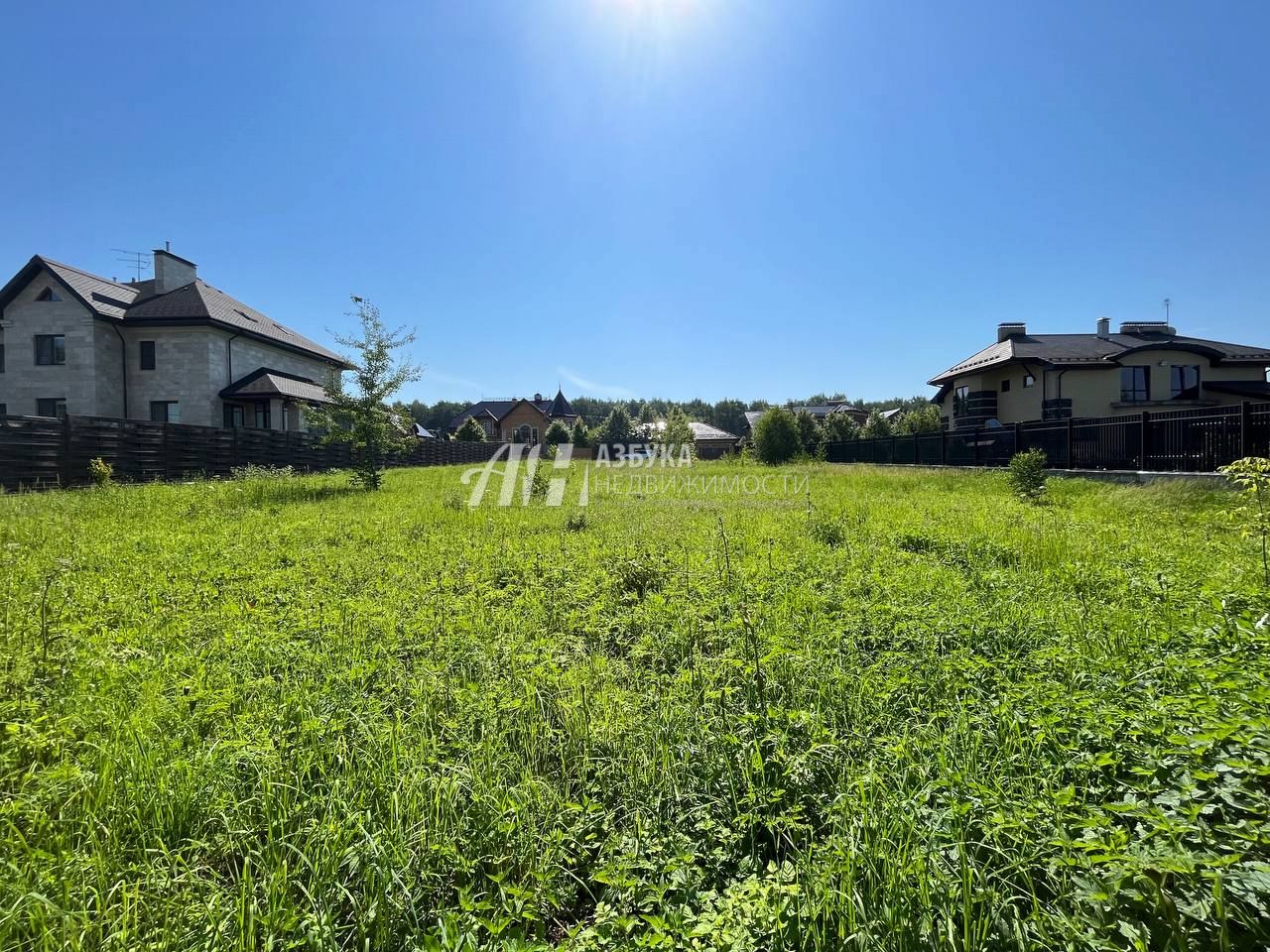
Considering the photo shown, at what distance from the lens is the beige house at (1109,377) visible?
23927 millimetres

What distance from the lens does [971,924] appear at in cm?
137

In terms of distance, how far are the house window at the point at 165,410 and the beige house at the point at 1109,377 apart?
3729cm

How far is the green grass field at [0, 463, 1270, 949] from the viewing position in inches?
55.8

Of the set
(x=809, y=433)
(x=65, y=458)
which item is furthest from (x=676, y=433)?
(x=65, y=458)

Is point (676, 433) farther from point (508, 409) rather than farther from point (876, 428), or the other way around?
point (508, 409)

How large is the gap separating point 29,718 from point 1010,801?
397 centimetres

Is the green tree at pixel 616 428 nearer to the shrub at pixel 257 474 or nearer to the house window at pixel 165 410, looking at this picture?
the house window at pixel 165 410

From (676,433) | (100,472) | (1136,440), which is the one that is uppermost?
(676,433)

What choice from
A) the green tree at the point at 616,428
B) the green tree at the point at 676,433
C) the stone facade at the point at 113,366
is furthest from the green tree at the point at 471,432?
the stone facade at the point at 113,366

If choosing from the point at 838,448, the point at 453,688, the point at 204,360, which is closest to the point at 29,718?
the point at 453,688

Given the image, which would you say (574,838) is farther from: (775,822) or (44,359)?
(44,359)

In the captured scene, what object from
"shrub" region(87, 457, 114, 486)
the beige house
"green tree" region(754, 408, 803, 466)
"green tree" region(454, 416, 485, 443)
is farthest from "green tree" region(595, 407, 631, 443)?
"shrub" region(87, 457, 114, 486)

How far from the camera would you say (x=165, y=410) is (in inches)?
915

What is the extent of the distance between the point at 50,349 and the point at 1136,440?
3837 cm
